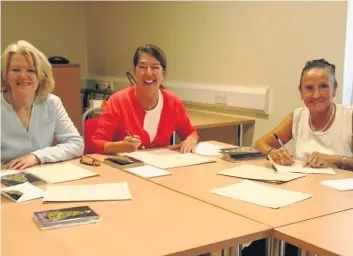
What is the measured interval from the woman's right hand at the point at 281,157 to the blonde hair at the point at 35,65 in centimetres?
115

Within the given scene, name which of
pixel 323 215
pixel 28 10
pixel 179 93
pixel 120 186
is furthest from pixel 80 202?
pixel 28 10

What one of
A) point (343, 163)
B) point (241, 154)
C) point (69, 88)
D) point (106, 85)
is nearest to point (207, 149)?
point (241, 154)

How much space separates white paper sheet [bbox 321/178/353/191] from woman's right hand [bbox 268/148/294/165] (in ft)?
1.02

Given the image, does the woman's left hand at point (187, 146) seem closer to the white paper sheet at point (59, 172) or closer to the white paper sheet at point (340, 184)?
the white paper sheet at point (59, 172)

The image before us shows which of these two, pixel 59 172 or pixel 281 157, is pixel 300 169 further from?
pixel 59 172

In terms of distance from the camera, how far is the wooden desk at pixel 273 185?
154 cm

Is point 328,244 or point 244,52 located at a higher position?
point 244,52

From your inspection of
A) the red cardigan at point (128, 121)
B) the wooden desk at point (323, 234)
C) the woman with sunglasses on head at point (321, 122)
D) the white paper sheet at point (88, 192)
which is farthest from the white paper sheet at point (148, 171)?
the wooden desk at point (323, 234)

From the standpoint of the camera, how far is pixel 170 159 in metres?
2.35

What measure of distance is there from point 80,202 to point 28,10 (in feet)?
12.4

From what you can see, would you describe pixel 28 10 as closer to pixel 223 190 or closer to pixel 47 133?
pixel 47 133

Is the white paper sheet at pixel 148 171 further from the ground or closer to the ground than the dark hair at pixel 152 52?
closer to the ground

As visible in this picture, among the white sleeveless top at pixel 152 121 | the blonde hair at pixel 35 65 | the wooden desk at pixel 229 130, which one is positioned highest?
the blonde hair at pixel 35 65

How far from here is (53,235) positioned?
1346 mm
